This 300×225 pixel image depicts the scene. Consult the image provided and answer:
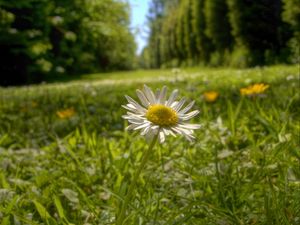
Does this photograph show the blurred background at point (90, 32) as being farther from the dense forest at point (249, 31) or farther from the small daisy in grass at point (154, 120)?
the small daisy in grass at point (154, 120)

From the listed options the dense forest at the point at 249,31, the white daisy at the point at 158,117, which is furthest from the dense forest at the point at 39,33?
the white daisy at the point at 158,117

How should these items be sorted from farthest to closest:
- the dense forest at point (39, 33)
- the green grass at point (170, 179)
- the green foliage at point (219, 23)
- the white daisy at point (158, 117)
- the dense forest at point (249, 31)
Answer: the green foliage at point (219, 23)
the dense forest at point (39, 33)
the dense forest at point (249, 31)
the green grass at point (170, 179)
the white daisy at point (158, 117)

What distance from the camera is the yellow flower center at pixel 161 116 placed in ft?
3.31

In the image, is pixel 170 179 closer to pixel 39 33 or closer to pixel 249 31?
pixel 39 33

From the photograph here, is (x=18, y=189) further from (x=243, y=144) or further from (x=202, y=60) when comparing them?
(x=202, y=60)

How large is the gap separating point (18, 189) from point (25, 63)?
1703cm

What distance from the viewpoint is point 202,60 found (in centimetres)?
3047

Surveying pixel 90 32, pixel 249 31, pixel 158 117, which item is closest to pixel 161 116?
pixel 158 117

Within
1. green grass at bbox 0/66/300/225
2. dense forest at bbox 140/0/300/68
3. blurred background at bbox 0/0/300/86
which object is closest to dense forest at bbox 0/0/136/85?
blurred background at bbox 0/0/300/86

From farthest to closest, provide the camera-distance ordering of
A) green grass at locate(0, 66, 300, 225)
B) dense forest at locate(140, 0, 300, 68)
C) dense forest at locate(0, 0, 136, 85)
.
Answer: dense forest at locate(0, 0, 136, 85) → dense forest at locate(140, 0, 300, 68) → green grass at locate(0, 66, 300, 225)

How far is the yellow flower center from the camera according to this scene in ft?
3.31

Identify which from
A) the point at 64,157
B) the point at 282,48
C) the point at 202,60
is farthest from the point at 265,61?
the point at 64,157

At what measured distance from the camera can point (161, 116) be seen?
101cm

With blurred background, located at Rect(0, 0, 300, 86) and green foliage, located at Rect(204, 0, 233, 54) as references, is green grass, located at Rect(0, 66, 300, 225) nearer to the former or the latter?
blurred background, located at Rect(0, 0, 300, 86)
